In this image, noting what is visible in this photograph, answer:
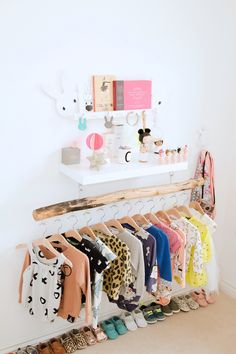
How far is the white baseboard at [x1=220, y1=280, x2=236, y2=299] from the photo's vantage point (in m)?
3.32

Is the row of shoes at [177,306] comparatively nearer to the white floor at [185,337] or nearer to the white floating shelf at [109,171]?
the white floor at [185,337]

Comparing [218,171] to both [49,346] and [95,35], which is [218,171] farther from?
[49,346]

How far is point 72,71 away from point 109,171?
2.12ft

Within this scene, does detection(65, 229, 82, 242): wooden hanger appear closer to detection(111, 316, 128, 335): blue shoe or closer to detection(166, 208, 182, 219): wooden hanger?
detection(166, 208, 182, 219): wooden hanger

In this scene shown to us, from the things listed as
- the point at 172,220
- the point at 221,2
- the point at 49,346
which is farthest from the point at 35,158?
the point at 221,2

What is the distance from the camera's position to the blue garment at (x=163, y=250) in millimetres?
2430

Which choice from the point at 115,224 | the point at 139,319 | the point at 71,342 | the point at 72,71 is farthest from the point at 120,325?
the point at 72,71

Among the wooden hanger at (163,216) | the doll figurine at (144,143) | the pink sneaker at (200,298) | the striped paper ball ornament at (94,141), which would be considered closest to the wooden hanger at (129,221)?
the wooden hanger at (163,216)

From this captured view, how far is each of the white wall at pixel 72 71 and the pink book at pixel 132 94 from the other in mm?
74

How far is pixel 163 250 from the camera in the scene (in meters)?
2.45

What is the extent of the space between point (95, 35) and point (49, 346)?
2.08 meters

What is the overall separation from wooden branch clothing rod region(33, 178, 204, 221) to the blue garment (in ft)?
0.80

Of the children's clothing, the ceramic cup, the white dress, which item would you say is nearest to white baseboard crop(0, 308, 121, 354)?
the white dress

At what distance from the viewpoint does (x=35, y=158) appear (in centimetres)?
229
